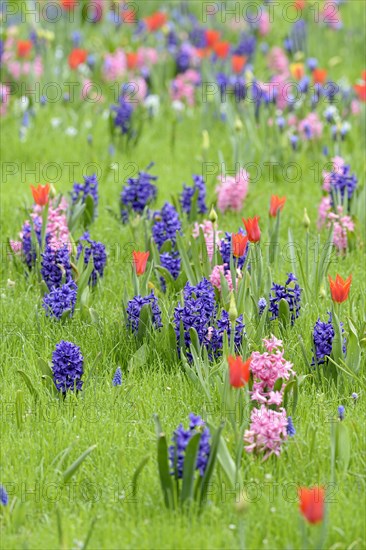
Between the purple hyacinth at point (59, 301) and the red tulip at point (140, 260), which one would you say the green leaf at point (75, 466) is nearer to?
the red tulip at point (140, 260)

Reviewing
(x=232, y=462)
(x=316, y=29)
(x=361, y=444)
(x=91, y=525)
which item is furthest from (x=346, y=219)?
(x=316, y=29)

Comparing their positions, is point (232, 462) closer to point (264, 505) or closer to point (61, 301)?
point (264, 505)

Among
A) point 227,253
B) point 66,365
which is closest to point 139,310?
point 66,365

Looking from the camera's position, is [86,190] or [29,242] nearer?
[29,242]

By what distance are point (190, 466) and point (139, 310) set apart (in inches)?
46.8

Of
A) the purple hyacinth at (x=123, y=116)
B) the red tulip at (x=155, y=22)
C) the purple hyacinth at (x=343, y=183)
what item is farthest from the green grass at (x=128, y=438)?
the red tulip at (x=155, y=22)

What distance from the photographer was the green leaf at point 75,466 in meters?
3.00

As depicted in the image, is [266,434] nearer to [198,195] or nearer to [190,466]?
[190,466]

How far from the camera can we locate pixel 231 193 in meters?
5.68

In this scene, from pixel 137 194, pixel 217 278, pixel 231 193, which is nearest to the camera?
pixel 217 278

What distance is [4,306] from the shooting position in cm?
445

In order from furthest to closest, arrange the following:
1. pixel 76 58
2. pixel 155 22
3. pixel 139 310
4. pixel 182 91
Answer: pixel 155 22, pixel 182 91, pixel 76 58, pixel 139 310

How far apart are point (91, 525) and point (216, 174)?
373cm

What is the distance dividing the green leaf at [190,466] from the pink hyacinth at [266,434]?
310 mm
